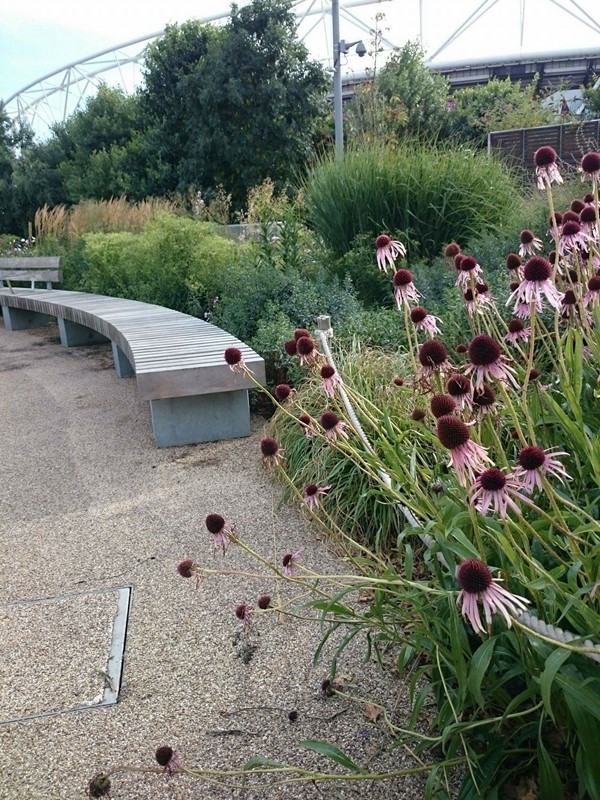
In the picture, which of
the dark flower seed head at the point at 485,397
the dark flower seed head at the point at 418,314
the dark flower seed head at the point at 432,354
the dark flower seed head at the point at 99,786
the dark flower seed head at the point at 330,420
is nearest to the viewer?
the dark flower seed head at the point at 485,397

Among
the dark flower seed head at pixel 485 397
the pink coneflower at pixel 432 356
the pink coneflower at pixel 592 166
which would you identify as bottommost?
the dark flower seed head at pixel 485 397

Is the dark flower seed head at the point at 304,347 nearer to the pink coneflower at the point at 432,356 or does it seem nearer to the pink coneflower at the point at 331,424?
the pink coneflower at the point at 331,424

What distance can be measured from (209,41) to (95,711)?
2198 cm

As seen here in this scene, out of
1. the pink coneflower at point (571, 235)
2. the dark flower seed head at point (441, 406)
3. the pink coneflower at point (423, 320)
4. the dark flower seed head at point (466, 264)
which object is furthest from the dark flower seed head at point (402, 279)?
the dark flower seed head at point (441, 406)

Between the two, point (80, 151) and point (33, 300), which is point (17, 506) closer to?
point (33, 300)

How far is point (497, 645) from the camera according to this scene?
1.52 m

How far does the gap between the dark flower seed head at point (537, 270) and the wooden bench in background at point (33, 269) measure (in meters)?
9.58

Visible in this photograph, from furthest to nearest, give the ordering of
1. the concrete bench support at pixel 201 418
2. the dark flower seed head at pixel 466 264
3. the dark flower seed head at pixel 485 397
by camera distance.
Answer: the concrete bench support at pixel 201 418, the dark flower seed head at pixel 466 264, the dark flower seed head at pixel 485 397

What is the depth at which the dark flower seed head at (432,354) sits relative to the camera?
4.77ft

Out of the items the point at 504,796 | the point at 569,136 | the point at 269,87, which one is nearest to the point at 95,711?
the point at 504,796

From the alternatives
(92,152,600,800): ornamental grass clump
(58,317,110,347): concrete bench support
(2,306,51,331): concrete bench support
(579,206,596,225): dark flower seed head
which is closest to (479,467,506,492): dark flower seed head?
(92,152,600,800): ornamental grass clump

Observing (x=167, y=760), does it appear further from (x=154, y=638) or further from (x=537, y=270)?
(x=537, y=270)

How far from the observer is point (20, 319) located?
1043cm

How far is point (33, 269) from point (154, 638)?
377 inches
